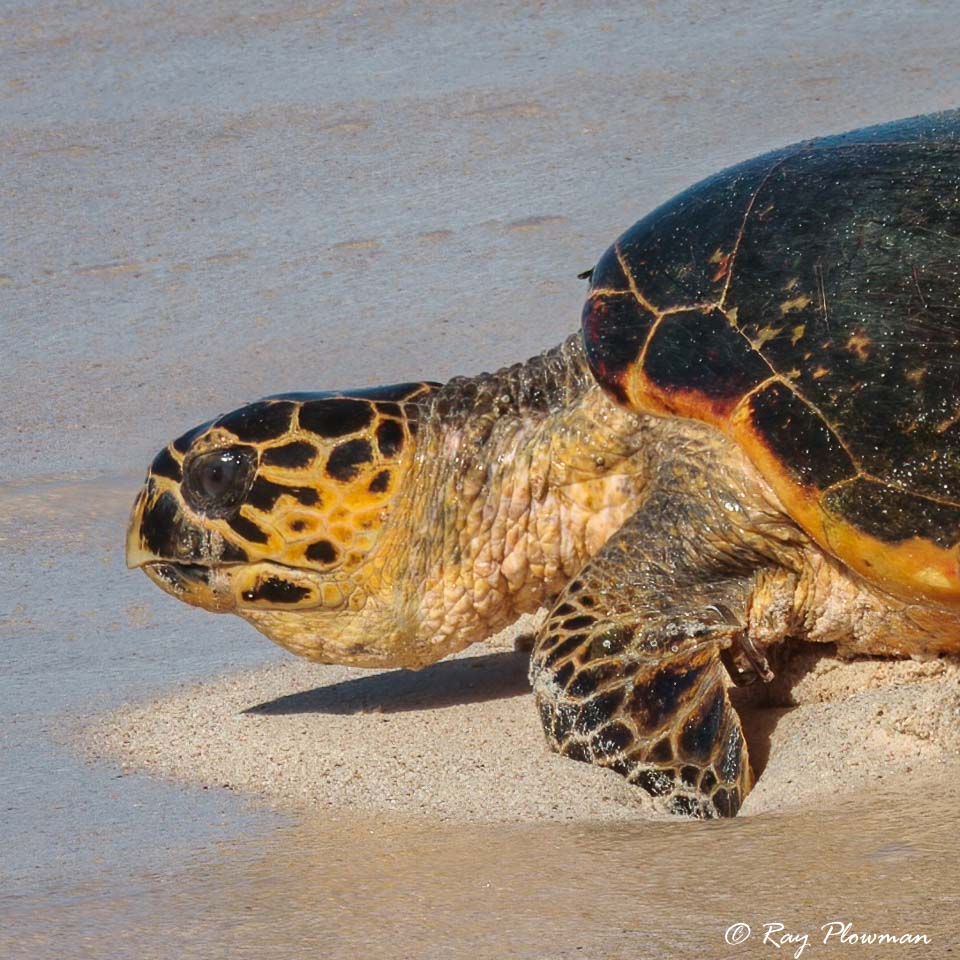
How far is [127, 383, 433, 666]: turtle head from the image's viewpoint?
4023mm

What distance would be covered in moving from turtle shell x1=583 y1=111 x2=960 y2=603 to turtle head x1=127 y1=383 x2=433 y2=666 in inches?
26.3

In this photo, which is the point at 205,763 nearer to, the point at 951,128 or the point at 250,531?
the point at 250,531

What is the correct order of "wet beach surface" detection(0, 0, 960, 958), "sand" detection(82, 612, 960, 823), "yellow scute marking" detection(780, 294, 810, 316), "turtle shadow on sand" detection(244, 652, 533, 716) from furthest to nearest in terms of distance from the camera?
"turtle shadow on sand" detection(244, 652, 533, 716) < "yellow scute marking" detection(780, 294, 810, 316) < "sand" detection(82, 612, 960, 823) < "wet beach surface" detection(0, 0, 960, 958)

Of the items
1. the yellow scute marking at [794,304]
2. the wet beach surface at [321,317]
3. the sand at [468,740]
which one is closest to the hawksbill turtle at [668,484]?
the yellow scute marking at [794,304]

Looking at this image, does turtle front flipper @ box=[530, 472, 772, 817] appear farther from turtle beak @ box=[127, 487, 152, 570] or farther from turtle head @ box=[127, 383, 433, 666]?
turtle beak @ box=[127, 487, 152, 570]

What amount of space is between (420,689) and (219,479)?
2.85ft

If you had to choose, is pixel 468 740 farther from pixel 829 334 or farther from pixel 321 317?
pixel 321 317

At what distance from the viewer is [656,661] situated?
11.8 feet

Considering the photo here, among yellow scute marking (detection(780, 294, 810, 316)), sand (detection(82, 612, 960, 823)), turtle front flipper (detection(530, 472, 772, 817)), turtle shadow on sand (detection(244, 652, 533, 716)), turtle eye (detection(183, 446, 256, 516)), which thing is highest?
yellow scute marking (detection(780, 294, 810, 316))

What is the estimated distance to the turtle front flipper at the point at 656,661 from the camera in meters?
3.47

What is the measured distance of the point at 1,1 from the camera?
478 inches

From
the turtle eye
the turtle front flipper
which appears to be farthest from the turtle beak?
the turtle front flipper

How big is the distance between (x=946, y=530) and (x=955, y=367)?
0.37m

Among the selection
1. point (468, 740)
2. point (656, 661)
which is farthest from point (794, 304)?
point (468, 740)
